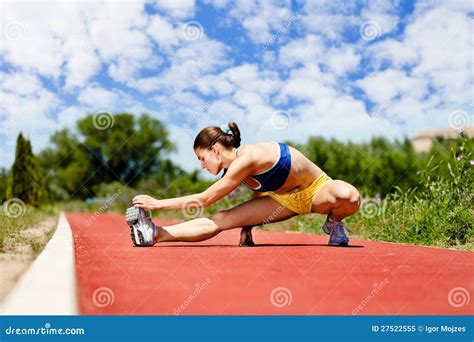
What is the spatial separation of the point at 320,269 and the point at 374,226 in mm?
3964

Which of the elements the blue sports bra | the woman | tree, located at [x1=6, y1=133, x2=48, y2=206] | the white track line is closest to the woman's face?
the woman

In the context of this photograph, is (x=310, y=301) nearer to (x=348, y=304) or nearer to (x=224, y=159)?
(x=348, y=304)

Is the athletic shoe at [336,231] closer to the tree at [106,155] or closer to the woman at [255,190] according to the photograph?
the woman at [255,190]

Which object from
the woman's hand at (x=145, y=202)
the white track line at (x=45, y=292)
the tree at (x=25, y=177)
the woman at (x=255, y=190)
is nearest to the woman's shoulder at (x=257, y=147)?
the woman at (x=255, y=190)

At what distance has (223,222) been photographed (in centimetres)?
477

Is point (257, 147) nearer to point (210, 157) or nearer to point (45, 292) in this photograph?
point (210, 157)

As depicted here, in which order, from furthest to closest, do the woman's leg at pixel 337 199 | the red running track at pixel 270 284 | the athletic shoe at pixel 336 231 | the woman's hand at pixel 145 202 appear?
the athletic shoe at pixel 336 231
the woman's leg at pixel 337 199
the woman's hand at pixel 145 202
the red running track at pixel 270 284

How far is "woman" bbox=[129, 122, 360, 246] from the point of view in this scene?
4.34 meters

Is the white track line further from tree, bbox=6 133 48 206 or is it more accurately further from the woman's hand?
tree, bbox=6 133 48 206

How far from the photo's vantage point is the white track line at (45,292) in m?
2.35

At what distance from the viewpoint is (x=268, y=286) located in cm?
267

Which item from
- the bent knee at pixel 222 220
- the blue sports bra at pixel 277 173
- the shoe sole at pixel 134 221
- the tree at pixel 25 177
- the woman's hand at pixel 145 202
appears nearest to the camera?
the woman's hand at pixel 145 202

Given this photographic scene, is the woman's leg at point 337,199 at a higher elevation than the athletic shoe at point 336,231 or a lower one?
higher
